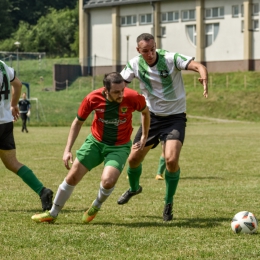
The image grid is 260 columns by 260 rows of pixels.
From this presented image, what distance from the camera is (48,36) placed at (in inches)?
3538

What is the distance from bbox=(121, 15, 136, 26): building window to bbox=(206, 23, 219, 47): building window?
805cm

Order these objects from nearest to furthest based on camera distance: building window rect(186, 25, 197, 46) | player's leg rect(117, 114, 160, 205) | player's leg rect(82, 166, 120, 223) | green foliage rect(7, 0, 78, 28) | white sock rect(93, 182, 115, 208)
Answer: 1. player's leg rect(82, 166, 120, 223)
2. white sock rect(93, 182, 115, 208)
3. player's leg rect(117, 114, 160, 205)
4. building window rect(186, 25, 197, 46)
5. green foliage rect(7, 0, 78, 28)

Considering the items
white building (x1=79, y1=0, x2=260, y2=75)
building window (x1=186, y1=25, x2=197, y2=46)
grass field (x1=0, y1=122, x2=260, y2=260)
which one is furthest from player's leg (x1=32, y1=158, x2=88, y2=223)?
building window (x1=186, y1=25, x2=197, y2=46)

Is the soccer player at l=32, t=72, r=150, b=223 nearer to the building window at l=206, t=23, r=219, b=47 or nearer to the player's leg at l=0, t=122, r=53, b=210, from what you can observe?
the player's leg at l=0, t=122, r=53, b=210

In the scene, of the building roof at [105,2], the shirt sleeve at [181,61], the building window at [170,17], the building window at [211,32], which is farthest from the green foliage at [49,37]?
the shirt sleeve at [181,61]

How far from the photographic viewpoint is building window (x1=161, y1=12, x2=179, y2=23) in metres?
65.0

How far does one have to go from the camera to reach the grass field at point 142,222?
6.50 meters

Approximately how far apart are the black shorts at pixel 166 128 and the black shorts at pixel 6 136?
1.55 metres

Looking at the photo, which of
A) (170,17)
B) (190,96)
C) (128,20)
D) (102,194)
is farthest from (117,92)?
(128,20)

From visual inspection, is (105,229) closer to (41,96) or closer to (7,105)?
(7,105)

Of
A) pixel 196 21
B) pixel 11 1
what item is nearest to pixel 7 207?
pixel 196 21

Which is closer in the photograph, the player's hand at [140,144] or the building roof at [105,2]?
the player's hand at [140,144]

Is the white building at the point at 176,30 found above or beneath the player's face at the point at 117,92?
above

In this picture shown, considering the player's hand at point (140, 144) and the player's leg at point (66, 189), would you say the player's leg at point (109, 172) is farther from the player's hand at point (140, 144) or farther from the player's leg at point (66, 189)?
the player's hand at point (140, 144)
